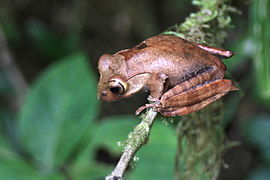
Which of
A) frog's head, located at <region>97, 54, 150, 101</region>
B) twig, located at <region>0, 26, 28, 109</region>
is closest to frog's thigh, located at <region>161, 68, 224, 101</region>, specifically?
frog's head, located at <region>97, 54, 150, 101</region>

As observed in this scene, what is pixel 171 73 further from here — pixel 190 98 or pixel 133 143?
pixel 133 143

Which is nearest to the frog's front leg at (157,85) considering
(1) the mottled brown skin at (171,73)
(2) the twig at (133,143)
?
(1) the mottled brown skin at (171,73)

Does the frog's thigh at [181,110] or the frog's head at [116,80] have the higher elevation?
the frog's head at [116,80]

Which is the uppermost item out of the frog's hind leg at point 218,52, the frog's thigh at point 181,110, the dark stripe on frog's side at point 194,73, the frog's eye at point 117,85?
the frog's hind leg at point 218,52

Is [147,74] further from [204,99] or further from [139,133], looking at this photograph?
[139,133]

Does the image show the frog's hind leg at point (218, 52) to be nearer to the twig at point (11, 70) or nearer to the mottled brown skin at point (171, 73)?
the mottled brown skin at point (171, 73)

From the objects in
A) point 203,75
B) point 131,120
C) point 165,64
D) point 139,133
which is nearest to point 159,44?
point 165,64

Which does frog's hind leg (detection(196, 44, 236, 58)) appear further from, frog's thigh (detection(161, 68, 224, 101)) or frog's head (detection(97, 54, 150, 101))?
frog's head (detection(97, 54, 150, 101))
